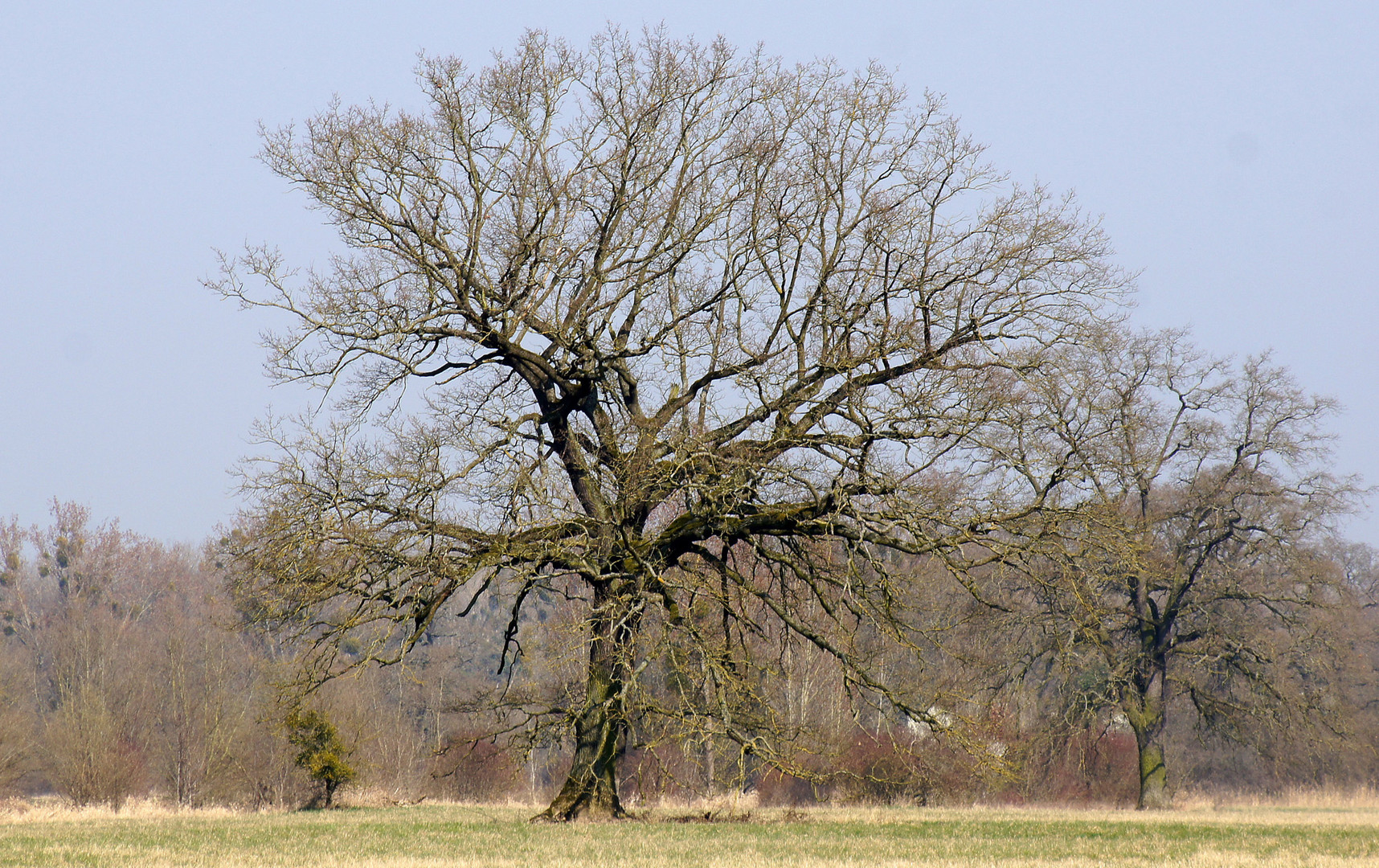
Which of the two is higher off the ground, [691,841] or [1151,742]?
[691,841]

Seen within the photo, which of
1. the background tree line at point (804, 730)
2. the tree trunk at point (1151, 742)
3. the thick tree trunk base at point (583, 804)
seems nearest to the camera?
the thick tree trunk base at point (583, 804)

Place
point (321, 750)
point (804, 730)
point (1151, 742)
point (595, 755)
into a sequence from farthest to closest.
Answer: point (1151, 742) → point (321, 750) → point (804, 730) → point (595, 755)

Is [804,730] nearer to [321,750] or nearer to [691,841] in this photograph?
[691,841]

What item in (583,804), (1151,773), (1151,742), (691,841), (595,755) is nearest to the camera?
(691,841)

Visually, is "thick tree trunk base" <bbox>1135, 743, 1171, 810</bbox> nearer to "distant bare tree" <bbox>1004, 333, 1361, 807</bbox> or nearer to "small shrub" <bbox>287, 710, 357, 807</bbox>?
"distant bare tree" <bbox>1004, 333, 1361, 807</bbox>

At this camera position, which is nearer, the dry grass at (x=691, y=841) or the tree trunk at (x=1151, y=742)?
the dry grass at (x=691, y=841)

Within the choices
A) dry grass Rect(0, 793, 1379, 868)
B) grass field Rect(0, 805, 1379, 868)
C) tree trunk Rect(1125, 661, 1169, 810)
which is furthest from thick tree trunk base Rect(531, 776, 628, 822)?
tree trunk Rect(1125, 661, 1169, 810)

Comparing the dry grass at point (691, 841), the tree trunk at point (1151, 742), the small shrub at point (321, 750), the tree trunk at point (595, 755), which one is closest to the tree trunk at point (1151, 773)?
the tree trunk at point (1151, 742)

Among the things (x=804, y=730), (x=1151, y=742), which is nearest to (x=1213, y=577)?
(x=1151, y=742)

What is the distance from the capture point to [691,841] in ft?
41.1

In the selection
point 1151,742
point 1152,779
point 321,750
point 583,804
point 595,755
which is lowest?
point 1152,779

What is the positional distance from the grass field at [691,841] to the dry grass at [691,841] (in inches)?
1.1

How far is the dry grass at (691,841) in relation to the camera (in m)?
10.5

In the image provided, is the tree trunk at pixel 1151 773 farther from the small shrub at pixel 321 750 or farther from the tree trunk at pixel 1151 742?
the small shrub at pixel 321 750
